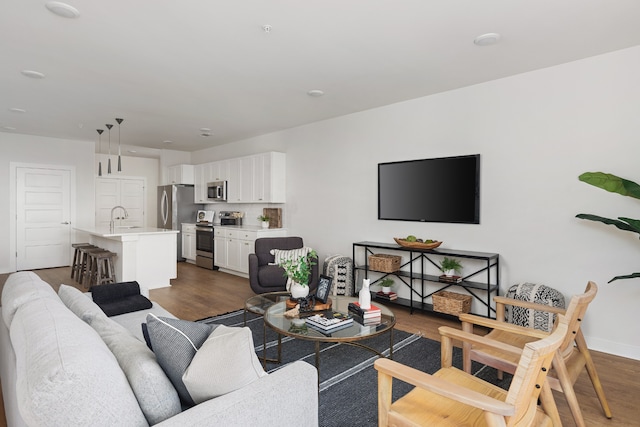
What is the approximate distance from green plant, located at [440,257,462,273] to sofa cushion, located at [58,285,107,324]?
10.8 ft

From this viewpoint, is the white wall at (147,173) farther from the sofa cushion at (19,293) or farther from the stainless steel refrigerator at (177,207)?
the sofa cushion at (19,293)

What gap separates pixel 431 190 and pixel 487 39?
1812mm

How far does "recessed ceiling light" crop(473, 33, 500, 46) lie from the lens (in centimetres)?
281

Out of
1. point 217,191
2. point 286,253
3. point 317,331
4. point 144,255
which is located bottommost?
point 317,331

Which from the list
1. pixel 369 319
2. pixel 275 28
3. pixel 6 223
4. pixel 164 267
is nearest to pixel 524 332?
pixel 369 319

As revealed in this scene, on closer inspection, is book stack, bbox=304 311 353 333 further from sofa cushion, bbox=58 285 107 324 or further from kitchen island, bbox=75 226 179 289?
kitchen island, bbox=75 226 179 289

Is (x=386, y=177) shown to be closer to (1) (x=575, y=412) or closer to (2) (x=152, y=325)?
(1) (x=575, y=412)

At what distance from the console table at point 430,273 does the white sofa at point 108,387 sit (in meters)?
2.88

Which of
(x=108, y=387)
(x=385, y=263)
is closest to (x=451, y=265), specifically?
(x=385, y=263)

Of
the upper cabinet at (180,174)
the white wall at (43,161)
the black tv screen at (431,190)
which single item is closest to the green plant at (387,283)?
the black tv screen at (431,190)

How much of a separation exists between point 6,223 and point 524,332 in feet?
27.4

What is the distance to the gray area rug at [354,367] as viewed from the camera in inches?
88.4

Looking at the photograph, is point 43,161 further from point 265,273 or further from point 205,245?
point 265,273

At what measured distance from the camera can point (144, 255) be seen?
18.1 ft
